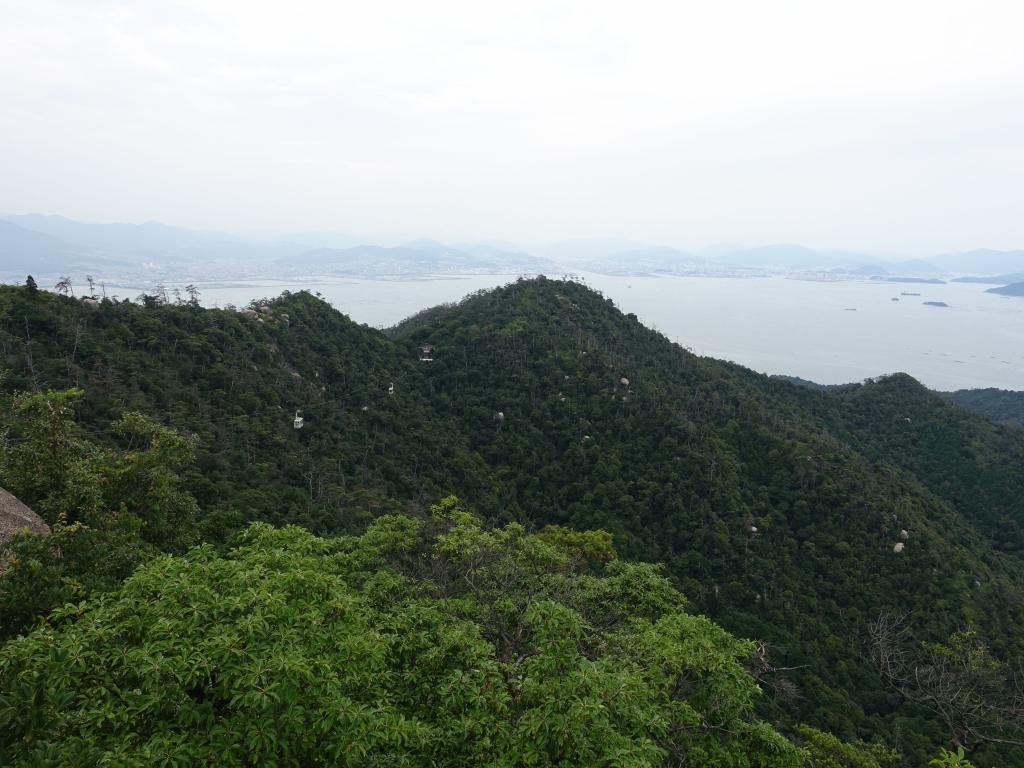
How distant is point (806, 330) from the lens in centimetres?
14962

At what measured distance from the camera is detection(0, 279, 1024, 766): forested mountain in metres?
23.4

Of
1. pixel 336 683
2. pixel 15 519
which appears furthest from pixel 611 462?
pixel 336 683

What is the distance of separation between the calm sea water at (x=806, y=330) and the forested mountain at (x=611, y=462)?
54387 millimetres

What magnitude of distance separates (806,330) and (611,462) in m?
140

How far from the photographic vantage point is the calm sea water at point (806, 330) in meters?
111

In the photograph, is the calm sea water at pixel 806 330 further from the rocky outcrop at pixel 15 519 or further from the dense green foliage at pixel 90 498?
the rocky outcrop at pixel 15 519

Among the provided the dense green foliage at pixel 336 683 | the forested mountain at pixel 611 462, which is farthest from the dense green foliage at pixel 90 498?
the forested mountain at pixel 611 462

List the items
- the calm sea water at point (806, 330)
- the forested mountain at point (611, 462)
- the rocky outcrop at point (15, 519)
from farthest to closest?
the calm sea water at point (806, 330) < the forested mountain at point (611, 462) < the rocky outcrop at point (15, 519)

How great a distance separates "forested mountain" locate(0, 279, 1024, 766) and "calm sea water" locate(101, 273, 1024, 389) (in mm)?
54387

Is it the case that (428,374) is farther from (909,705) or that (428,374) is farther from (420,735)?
(420,735)

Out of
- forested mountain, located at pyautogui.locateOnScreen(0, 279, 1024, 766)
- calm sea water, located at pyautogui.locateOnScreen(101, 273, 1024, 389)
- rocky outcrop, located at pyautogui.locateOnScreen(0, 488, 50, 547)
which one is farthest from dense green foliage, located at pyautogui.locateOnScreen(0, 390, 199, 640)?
calm sea water, located at pyautogui.locateOnScreen(101, 273, 1024, 389)

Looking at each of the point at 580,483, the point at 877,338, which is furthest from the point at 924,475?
the point at 877,338

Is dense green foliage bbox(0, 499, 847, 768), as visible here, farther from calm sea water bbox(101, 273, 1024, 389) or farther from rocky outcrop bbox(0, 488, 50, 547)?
calm sea water bbox(101, 273, 1024, 389)

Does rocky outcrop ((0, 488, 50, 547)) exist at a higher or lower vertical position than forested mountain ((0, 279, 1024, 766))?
higher
